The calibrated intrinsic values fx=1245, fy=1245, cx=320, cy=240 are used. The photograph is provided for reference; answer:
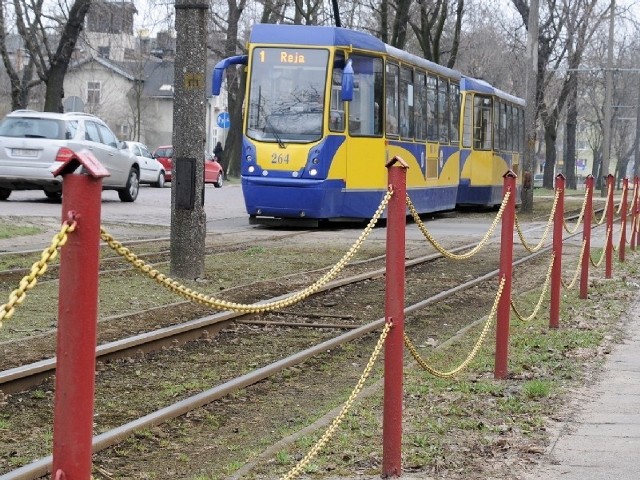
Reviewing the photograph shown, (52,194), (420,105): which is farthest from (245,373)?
(52,194)

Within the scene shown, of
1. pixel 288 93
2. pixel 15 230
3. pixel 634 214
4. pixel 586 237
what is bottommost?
pixel 15 230

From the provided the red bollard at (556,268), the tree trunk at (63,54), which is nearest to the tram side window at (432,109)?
the tree trunk at (63,54)

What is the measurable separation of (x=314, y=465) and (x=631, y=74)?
80.8m

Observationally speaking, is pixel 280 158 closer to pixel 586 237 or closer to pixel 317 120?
pixel 317 120

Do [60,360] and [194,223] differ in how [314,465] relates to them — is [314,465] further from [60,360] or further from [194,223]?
[194,223]

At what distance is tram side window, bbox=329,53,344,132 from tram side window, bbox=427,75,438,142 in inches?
202

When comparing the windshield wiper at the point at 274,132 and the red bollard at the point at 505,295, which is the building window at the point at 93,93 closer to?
the windshield wiper at the point at 274,132

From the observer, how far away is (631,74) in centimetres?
8294

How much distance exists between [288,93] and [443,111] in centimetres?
738

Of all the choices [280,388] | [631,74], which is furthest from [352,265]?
[631,74]

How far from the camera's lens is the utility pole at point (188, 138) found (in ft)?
43.5

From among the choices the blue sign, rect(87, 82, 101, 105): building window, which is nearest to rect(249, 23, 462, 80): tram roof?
the blue sign

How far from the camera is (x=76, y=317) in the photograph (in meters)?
3.28

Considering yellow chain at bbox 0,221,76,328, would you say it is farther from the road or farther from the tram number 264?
the tram number 264
